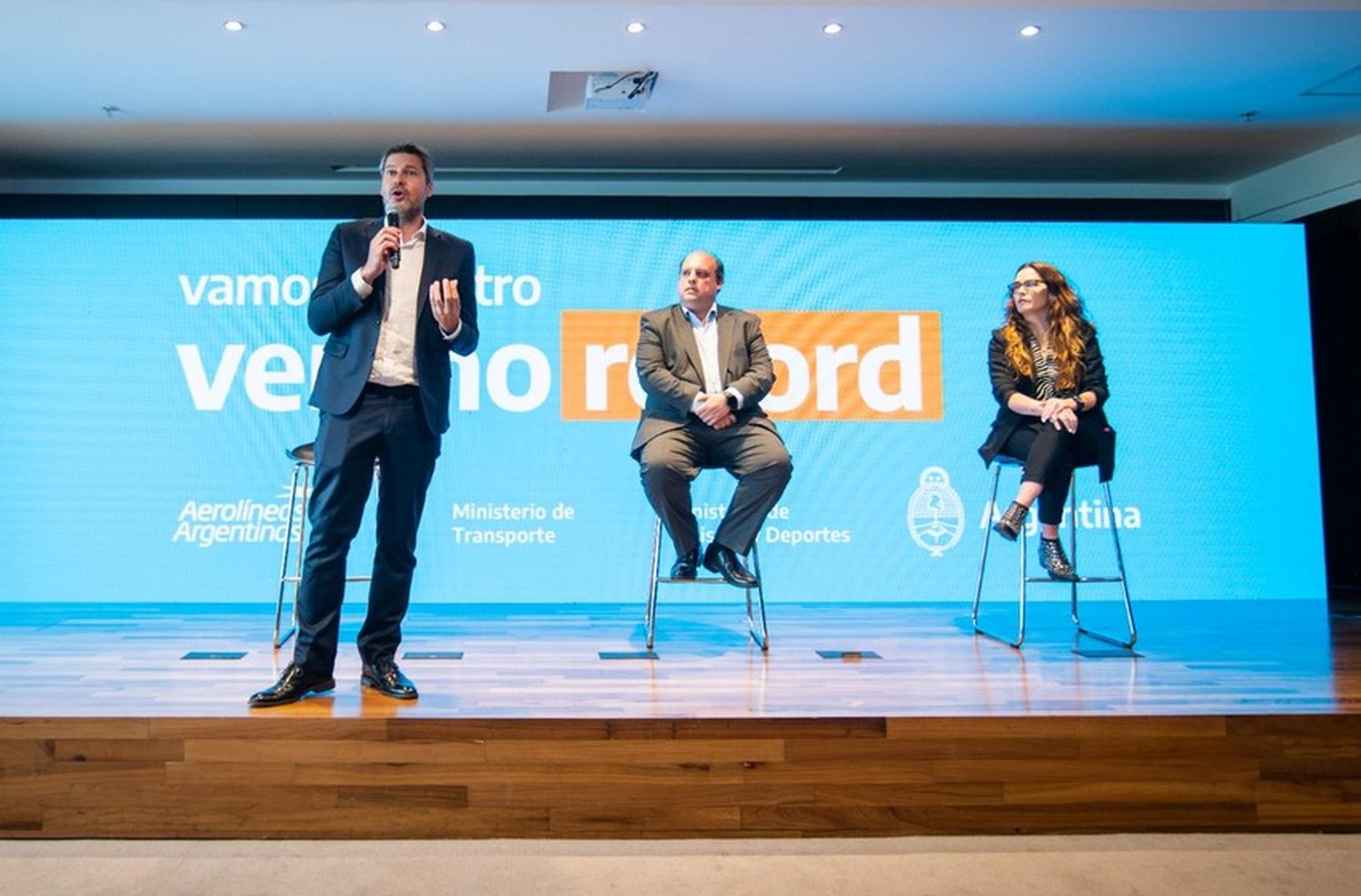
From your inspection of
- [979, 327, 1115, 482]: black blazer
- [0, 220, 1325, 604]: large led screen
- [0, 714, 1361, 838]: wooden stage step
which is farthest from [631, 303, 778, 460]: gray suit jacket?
[0, 714, 1361, 838]: wooden stage step

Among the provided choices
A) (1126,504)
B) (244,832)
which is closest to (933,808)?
(244,832)

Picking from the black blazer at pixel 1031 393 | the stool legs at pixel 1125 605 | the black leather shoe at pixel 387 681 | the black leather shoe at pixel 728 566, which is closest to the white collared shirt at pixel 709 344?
the black leather shoe at pixel 728 566

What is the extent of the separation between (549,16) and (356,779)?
117 inches

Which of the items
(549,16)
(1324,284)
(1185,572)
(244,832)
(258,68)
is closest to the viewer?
(244,832)

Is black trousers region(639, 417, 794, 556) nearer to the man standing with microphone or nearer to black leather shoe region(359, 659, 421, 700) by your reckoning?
the man standing with microphone

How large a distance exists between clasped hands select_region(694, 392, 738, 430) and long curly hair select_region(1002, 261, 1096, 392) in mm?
995

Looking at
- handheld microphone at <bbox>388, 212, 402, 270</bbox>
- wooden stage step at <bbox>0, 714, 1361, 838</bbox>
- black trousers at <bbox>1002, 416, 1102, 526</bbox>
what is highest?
handheld microphone at <bbox>388, 212, 402, 270</bbox>

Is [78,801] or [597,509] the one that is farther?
[597,509]

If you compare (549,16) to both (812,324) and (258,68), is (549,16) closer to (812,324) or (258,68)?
(258,68)

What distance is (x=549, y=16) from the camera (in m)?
4.09

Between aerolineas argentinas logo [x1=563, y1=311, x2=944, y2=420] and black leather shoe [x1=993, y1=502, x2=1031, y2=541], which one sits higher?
aerolineas argentinas logo [x1=563, y1=311, x2=944, y2=420]

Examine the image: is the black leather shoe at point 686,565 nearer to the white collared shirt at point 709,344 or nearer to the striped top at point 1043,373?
the white collared shirt at point 709,344

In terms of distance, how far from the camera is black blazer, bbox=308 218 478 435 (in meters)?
2.57

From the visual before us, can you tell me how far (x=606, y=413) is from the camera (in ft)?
15.9
